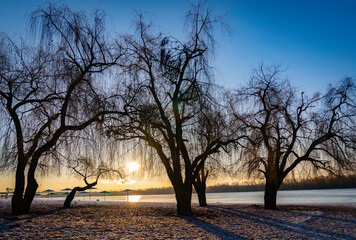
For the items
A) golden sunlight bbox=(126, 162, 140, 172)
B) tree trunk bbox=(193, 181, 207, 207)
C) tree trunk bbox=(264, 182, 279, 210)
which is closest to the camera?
golden sunlight bbox=(126, 162, 140, 172)

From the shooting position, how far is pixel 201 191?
1686 cm

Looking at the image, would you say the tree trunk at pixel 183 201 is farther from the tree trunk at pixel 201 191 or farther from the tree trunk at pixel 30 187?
the tree trunk at pixel 201 191

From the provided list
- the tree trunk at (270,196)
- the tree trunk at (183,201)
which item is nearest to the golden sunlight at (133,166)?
the tree trunk at (183,201)

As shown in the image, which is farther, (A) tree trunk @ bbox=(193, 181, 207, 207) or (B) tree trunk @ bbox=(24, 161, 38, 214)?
(A) tree trunk @ bbox=(193, 181, 207, 207)

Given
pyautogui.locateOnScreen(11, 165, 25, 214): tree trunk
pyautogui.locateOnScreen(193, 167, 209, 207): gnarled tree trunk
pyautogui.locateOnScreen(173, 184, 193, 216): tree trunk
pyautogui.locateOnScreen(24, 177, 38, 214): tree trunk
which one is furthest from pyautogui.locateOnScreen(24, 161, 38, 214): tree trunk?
pyautogui.locateOnScreen(193, 167, 209, 207): gnarled tree trunk

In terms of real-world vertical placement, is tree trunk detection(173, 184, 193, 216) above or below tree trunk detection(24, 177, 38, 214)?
below

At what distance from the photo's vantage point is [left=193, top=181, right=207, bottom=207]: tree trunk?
1661 cm

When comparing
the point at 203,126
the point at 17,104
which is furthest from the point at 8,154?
the point at 203,126

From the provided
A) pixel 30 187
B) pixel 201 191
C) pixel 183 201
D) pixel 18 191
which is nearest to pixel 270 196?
pixel 201 191

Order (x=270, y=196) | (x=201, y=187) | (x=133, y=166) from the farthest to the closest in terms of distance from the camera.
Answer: (x=201, y=187) → (x=270, y=196) → (x=133, y=166)

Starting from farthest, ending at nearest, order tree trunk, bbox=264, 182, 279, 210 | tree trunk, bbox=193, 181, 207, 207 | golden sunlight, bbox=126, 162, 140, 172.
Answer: tree trunk, bbox=193, 181, 207, 207, tree trunk, bbox=264, 182, 279, 210, golden sunlight, bbox=126, 162, 140, 172

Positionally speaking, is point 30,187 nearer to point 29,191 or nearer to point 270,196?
point 29,191

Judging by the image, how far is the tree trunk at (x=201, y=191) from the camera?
54.5 ft

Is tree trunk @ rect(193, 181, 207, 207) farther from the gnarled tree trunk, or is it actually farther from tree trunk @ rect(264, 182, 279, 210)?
tree trunk @ rect(264, 182, 279, 210)
